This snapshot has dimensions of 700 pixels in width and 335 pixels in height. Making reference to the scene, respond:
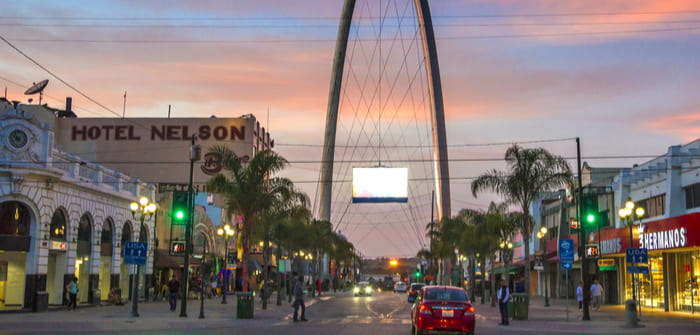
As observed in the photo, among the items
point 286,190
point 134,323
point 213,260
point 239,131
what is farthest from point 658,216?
point 239,131

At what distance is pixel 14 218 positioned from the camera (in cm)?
3606

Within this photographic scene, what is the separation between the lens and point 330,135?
92.4 metres

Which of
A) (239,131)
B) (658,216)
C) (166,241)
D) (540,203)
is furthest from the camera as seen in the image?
(239,131)

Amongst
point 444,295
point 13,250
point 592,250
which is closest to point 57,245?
point 13,250

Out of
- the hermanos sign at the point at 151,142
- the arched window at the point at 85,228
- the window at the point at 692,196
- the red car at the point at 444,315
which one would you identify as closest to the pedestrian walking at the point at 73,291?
the arched window at the point at 85,228

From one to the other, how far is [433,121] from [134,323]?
62215 mm

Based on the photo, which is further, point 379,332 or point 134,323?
point 134,323

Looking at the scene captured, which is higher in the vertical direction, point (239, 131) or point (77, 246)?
point (239, 131)

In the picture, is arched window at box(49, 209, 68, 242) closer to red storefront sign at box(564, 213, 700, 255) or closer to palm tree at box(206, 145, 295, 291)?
palm tree at box(206, 145, 295, 291)

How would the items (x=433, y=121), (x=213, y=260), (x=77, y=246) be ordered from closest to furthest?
1. (x=77, y=246)
2. (x=213, y=260)
3. (x=433, y=121)

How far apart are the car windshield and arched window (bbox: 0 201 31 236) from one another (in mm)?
22618

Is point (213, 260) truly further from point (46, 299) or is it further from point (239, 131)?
point (46, 299)

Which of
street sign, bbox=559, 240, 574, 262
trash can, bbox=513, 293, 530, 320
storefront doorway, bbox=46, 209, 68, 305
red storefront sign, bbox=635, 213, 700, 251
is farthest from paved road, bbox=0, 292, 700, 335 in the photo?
storefront doorway, bbox=46, 209, 68, 305

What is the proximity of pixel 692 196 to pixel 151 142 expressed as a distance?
67.6 m
